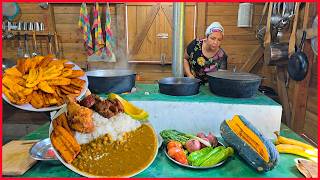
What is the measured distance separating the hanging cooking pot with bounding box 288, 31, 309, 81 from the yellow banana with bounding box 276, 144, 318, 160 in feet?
3.71

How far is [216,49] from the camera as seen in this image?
8.21ft

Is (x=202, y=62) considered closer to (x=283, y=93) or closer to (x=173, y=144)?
(x=283, y=93)

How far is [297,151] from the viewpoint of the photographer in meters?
1.37

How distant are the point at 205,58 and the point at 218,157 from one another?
4.77ft

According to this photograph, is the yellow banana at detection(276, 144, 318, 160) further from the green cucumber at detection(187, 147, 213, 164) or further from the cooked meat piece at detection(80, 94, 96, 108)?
the cooked meat piece at detection(80, 94, 96, 108)

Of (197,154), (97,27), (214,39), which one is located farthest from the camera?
(97,27)

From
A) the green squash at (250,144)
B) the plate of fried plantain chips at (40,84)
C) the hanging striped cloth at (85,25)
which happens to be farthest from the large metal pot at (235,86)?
the hanging striped cloth at (85,25)

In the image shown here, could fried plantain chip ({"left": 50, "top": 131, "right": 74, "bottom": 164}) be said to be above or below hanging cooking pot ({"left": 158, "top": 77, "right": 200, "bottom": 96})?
below

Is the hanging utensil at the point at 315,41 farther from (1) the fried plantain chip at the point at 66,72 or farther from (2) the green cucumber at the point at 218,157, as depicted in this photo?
(1) the fried plantain chip at the point at 66,72

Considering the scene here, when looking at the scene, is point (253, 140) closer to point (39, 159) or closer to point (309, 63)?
point (39, 159)

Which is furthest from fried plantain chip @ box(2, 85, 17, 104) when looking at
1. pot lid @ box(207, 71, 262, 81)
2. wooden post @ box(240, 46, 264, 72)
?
wooden post @ box(240, 46, 264, 72)

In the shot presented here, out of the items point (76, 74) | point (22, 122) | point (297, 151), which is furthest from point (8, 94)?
point (22, 122)

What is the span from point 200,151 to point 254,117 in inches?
20.2

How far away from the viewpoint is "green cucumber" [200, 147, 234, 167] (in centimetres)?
122
